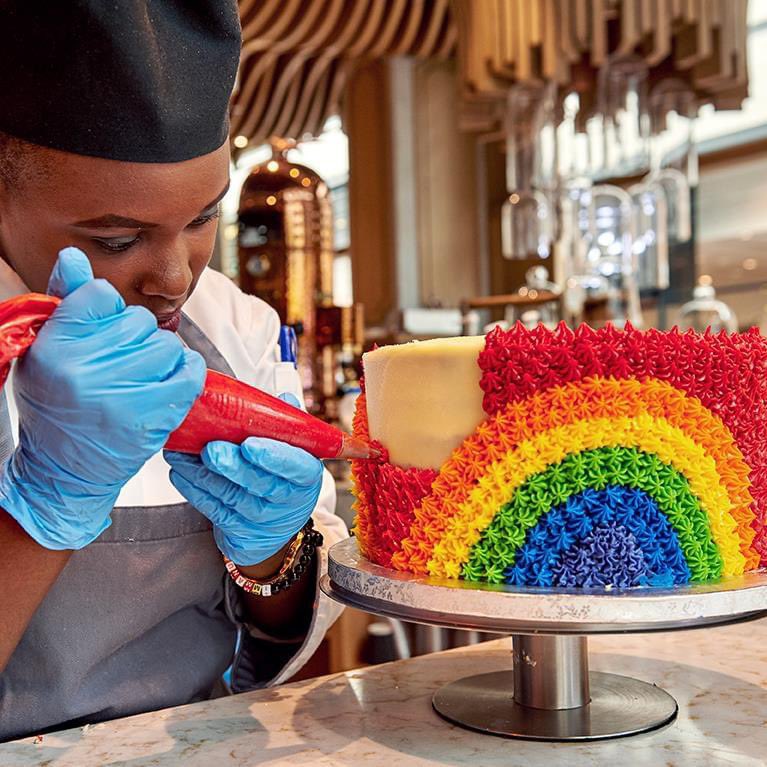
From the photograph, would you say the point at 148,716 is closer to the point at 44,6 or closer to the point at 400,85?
the point at 44,6

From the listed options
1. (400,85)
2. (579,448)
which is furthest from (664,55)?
(579,448)

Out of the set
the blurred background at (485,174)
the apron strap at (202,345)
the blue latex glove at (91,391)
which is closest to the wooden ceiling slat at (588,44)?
the blurred background at (485,174)

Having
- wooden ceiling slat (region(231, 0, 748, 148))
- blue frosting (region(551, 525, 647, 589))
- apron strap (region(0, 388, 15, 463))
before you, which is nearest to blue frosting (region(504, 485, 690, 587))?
blue frosting (region(551, 525, 647, 589))

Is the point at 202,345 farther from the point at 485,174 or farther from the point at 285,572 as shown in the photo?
the point at 485,174

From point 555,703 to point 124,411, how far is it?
467mm

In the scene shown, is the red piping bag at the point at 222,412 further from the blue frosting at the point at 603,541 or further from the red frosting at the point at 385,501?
the blue frosting at the point at 603,541

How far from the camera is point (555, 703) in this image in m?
0.91

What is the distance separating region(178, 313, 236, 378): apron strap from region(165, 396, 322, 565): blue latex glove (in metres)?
0.30

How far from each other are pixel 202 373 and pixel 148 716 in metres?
0.38

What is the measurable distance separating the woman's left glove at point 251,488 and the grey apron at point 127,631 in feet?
0.58

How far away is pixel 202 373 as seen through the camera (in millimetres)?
752

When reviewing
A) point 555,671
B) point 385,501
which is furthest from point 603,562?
point 385,501

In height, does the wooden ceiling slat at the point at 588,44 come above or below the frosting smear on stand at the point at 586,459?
above

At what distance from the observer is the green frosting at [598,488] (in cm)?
87
